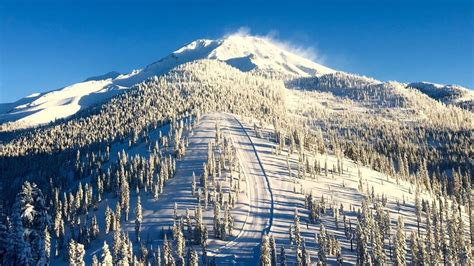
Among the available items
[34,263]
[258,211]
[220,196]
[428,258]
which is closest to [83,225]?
[220,196]

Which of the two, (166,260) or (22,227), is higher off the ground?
(22,227)

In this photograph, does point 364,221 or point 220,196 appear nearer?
point 364,221

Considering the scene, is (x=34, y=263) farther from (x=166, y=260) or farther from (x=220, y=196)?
(x=220, y=196)

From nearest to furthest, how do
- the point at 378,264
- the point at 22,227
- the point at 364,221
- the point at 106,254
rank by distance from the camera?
the point at 22,227
the point at 106,254
the point at 378,264
the point at 364,221

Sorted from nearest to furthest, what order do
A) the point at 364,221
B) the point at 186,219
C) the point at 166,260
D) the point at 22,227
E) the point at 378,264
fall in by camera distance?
1. the point at 22,227
2. the point at 378,264
3. the point at 166,260
4. the point at 364,221
5. the point at 186,219

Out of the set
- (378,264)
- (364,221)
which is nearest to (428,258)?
(378,264)

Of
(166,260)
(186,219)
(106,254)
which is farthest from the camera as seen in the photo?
(186,219)

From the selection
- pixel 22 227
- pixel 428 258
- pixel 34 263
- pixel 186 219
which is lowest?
pixel 428 258

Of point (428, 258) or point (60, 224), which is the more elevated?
point (60, 224)

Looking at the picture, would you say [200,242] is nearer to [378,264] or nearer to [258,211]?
[258,211]
